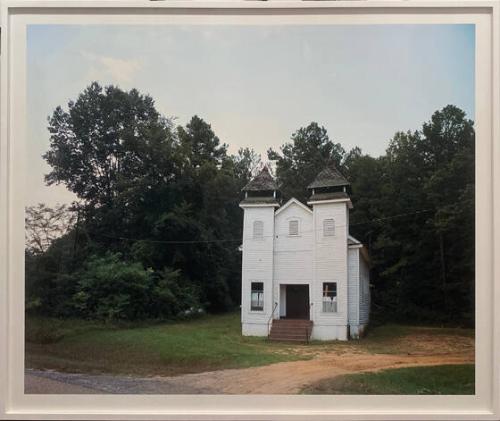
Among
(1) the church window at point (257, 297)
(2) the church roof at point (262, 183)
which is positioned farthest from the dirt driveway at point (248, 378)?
(2) the church roof at point (262, 183)

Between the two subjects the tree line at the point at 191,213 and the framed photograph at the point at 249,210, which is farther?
the tree line at the point at 191,213

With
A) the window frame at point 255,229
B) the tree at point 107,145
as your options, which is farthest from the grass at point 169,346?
the tree at point 107,145

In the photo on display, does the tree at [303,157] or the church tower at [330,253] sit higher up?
the tree at [303,157]

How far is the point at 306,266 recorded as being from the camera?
3.89m

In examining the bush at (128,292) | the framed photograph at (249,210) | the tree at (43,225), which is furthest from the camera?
the bush at (128,292)

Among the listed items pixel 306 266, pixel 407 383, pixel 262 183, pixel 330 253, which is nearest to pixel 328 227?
pixel 330 253

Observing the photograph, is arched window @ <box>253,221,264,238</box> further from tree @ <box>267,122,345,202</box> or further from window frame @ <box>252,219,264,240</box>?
tree @ <box>267,122,345,202</box>

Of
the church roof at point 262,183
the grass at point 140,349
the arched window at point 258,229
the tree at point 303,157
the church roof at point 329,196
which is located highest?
the tree at point 303,157

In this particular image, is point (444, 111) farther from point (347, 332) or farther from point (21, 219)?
point (21, 219)

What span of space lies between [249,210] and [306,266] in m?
0.54

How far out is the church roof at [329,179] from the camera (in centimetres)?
388

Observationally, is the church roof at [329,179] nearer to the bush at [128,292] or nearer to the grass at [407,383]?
the bush at [128,292]

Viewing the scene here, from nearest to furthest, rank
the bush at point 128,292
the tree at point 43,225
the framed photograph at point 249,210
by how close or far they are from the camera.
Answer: the framed photograph at point 249,210
the tree at point 43,225
the bush at point 128,292

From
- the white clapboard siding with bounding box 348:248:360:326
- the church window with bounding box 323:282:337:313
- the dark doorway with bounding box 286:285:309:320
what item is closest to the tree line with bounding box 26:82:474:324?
the white clapboard siding with bounding box 348:248:360:326
